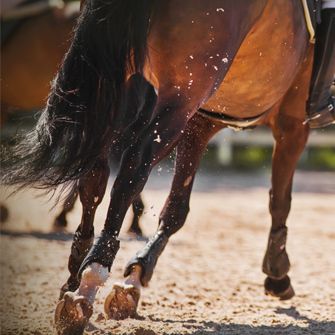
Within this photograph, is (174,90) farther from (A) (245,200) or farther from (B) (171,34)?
(A) (245,200)

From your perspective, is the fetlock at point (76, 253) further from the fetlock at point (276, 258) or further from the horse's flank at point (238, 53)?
the fetlock at point (276, 258)

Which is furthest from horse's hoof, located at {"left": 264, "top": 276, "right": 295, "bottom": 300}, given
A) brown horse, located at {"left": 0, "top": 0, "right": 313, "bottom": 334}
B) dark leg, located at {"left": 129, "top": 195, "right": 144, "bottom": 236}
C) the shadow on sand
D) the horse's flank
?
brown horse, located at {"left": 0, "top": 0, "right": 313, "bottom": 334}

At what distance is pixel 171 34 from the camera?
10.4ft

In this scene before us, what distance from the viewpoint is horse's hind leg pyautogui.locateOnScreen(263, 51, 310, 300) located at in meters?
4.57

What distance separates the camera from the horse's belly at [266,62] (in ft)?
11.5

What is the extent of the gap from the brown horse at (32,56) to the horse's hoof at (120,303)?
3.80m

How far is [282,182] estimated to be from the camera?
4.71m

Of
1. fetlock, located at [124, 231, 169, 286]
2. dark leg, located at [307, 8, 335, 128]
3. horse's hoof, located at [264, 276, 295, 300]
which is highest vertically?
dark leg, located at [307, 8, 335, 128]

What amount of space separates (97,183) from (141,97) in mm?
458

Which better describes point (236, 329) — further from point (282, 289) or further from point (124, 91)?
point (124, 91)

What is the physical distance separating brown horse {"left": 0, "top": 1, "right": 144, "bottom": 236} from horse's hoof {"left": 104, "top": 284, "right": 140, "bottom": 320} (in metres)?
3.80

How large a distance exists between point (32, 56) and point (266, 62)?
14.1 ft

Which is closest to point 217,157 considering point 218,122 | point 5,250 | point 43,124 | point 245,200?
point 245,200

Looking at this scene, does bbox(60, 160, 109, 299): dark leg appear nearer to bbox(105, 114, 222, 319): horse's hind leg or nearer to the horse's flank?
bbox(105, 114, 222, 319): horse's hind leg
